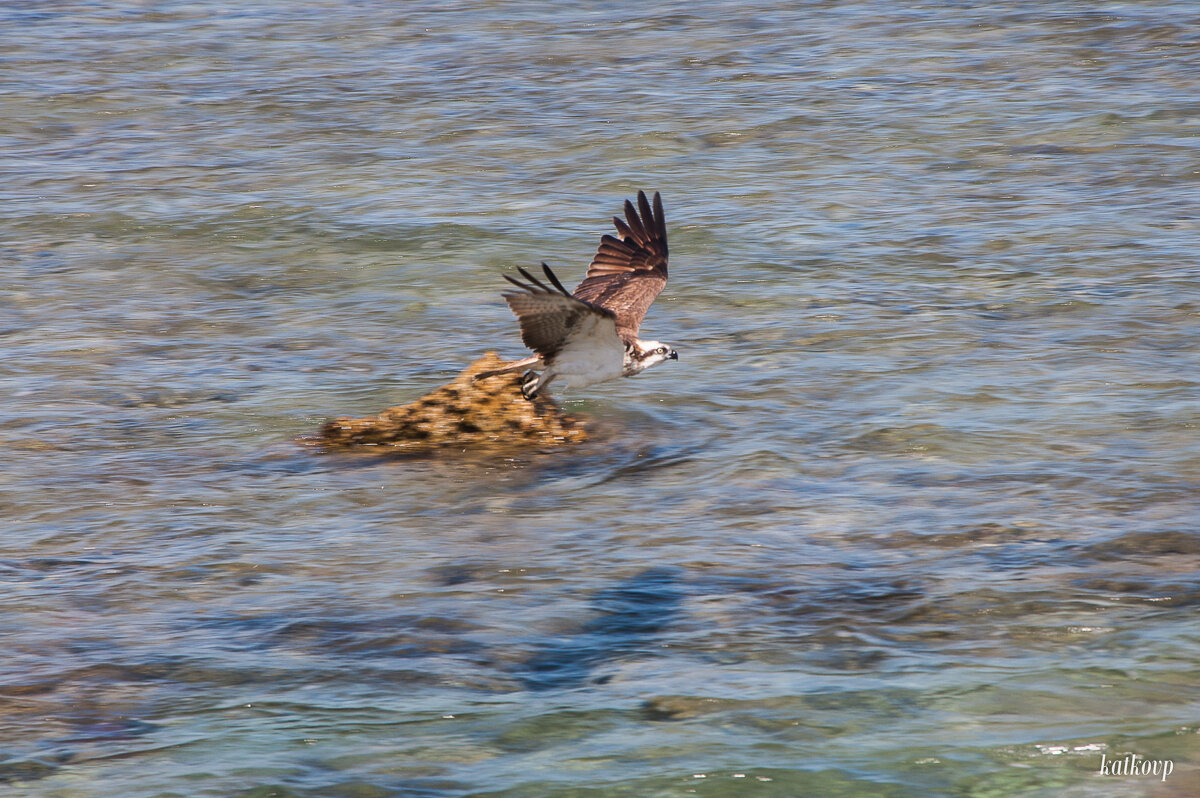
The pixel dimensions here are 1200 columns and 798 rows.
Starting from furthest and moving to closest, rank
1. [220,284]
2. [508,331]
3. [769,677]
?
[220,284], [508,331], [769,677]

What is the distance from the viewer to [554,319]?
1056cm

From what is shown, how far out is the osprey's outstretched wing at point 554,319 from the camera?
1020 cm

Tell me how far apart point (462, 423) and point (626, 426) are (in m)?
1.23

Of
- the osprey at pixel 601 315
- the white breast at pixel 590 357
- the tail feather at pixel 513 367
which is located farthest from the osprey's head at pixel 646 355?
A: the tail feather at pixel 513 367

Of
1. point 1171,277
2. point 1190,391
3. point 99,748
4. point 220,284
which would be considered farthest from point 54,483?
point 1171,277

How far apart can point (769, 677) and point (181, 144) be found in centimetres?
1378

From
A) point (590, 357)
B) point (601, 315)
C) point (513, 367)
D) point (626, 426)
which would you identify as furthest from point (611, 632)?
point (626, 426)

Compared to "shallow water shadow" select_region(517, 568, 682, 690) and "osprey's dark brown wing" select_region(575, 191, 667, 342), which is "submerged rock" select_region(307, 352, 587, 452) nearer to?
"osprey's dark brown wing" select_region(575, 191, 667, 342)

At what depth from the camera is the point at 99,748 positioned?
7387 mm

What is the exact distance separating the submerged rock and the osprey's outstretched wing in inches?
31.5

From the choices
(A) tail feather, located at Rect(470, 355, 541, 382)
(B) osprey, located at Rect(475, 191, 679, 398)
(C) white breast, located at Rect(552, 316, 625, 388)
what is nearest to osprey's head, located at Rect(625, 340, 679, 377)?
(B) osprey, located at Rect(475, 191, 679, 398)

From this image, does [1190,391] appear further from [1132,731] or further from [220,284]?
[220,284]

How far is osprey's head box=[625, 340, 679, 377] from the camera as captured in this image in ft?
37.9

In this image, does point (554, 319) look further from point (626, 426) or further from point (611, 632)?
point (611, 632)
